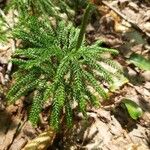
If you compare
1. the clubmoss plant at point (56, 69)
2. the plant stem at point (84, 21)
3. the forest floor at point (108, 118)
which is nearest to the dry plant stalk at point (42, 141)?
the forest floor at point (108, 118)

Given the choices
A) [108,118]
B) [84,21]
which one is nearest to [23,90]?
[84,21]

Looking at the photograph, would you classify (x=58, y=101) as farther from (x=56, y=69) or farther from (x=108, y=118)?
(x=108, y=118)

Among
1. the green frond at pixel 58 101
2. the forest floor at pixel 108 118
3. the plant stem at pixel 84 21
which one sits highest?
the plant stem at pixel 84 21

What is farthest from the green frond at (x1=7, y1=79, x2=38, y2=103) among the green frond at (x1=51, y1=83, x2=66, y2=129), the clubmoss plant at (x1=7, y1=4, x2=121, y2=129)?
the green frond at (x1=51, y1=83, x2=66, y2=129)

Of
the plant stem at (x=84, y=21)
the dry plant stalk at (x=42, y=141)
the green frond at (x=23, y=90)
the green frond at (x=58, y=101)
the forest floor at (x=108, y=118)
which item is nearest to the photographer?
the plant stem at (x=84, y=21)

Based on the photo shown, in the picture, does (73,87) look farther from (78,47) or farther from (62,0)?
(62,0)

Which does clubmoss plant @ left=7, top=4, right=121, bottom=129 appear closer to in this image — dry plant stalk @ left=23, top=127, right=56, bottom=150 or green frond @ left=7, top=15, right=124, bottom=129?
green frond @ left=7, top=15, right=124, bottom=129

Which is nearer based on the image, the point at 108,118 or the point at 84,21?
the point at 84,21

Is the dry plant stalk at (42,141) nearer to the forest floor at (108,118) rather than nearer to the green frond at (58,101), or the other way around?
the forest floor at (108,118)
